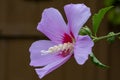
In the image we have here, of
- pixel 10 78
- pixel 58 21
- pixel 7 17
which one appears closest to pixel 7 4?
pixel 7 17

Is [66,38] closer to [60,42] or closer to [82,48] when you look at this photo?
[60,42]

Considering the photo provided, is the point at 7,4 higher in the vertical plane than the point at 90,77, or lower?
higher

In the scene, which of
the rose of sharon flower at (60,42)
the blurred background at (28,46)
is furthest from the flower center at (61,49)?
the blurred background at (28,46)

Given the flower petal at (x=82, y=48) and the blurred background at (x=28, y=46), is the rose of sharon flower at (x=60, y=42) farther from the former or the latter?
the blurred background at (x=28, y=46)

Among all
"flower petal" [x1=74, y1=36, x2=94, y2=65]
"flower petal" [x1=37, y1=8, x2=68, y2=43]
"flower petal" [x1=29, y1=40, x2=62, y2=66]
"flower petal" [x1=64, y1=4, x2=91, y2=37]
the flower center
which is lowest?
→ "flower petal" [x1=29, y1=40, x2=62, y2=66]

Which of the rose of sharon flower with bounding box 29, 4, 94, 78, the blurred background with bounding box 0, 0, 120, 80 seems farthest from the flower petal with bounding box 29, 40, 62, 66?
the blurred background with bounding box 0, 0, 120, 80

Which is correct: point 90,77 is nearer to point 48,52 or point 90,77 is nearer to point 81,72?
point 81,72

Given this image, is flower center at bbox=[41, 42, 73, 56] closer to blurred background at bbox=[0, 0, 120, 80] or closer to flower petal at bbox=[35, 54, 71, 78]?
flower petal at bbox=[35, 54, 71, 78]
